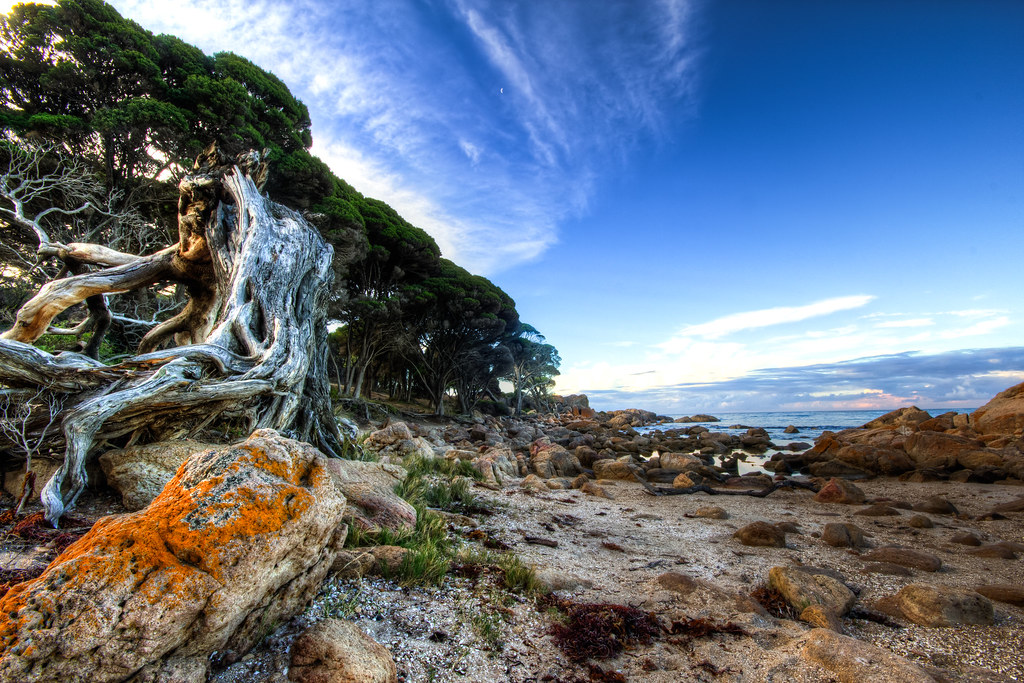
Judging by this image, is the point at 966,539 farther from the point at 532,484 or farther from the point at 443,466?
the point at 443,466

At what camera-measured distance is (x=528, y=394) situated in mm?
48000

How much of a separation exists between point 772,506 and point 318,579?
10.1 metres

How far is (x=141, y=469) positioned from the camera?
4.14 meters

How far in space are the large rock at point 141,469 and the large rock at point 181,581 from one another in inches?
67.9

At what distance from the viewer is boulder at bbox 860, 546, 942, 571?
542cm

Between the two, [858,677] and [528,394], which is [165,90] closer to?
[858,677]

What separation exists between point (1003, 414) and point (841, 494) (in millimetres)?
13776

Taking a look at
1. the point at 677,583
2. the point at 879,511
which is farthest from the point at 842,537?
the point at 677,583

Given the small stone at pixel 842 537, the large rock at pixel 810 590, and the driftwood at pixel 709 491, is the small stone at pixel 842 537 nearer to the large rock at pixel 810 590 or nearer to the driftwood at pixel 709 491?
the large rock at pixel 810 590

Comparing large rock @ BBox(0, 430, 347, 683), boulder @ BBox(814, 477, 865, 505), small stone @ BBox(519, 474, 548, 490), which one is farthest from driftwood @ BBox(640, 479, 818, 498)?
large rock @ BBox(0, 430, 347, 683)

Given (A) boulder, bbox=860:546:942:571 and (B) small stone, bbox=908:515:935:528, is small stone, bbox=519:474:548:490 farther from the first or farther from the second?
(B) small stone, bbox=908:515:935:528

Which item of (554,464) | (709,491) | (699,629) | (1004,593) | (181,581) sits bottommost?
(709,491)

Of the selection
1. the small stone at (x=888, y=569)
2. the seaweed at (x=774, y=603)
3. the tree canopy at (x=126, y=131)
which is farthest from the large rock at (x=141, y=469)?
the small stone at (x=888, y=569)

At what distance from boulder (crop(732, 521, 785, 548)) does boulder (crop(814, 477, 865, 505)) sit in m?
4.62
